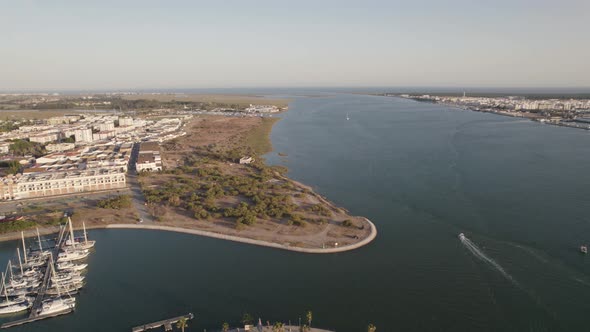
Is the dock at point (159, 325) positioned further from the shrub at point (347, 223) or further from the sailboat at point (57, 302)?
the shrub at point (347, 223)

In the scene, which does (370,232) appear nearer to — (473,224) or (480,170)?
(473,224)

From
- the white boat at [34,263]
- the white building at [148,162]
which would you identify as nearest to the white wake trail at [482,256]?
the white boat at [34,263]

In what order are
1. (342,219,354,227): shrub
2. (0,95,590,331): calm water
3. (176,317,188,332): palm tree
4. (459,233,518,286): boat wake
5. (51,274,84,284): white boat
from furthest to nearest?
1. (342,219,354,227): shrub
2. (459,233,518,286): boat wake
3. (51,274,84,284): white boat
4. (0,95,590,331): calm water
5. (176,317,188,332): palm tree

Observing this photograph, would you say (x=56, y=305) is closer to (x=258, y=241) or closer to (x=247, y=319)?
(x=247, y=319)

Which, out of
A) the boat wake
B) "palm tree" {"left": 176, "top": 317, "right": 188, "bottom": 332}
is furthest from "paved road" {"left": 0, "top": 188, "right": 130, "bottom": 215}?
the boat wake

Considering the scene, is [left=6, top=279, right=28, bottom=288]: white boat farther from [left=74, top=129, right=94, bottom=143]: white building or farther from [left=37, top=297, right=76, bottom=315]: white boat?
[left=74, top=129, right=94, bottom=143]: white building

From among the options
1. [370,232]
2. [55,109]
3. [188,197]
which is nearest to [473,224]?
[370,232]
